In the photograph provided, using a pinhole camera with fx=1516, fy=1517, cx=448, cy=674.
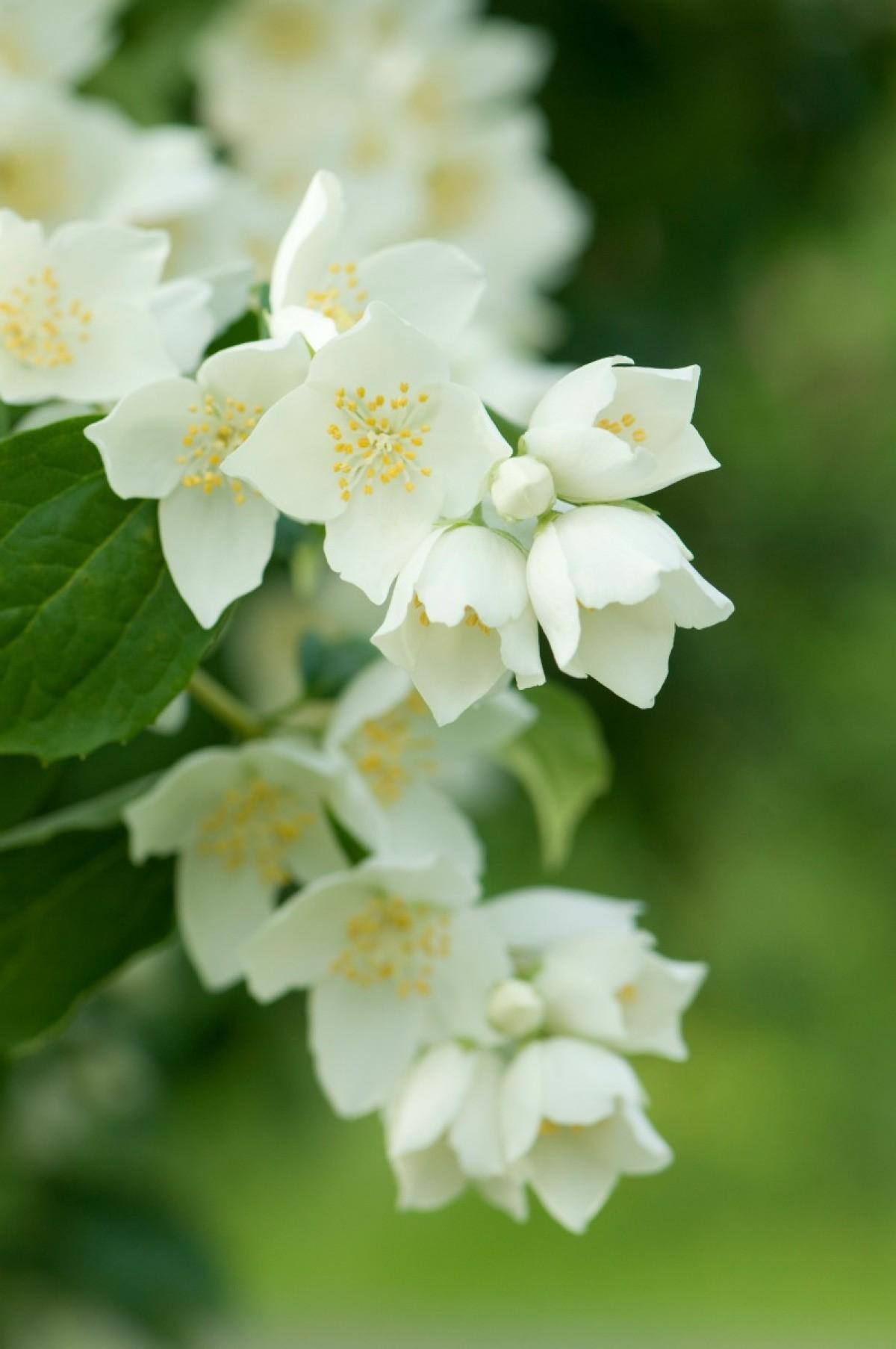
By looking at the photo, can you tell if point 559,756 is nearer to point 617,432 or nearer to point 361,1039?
point 361,1039

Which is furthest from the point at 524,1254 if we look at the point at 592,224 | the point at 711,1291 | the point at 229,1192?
the point at 592,224

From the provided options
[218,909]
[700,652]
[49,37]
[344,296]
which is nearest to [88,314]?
[344,296]

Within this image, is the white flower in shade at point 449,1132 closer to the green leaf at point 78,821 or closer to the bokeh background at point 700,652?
the green leaf at point 78,821

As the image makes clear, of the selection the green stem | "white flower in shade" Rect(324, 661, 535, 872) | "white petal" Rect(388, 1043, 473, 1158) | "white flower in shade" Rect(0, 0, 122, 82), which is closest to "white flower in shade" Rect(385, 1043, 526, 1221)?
"white petal" Rect(388, 1043, 473, 1158)

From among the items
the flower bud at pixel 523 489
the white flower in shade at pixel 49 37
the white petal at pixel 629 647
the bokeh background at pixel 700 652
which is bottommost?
the bokeh background at pixel 700 652

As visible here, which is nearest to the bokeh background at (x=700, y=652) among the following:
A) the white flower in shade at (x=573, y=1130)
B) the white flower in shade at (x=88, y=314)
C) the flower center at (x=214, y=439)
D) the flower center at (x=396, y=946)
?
the white flower in shade at (x=88, y=314)

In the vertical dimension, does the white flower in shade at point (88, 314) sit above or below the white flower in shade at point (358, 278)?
below
